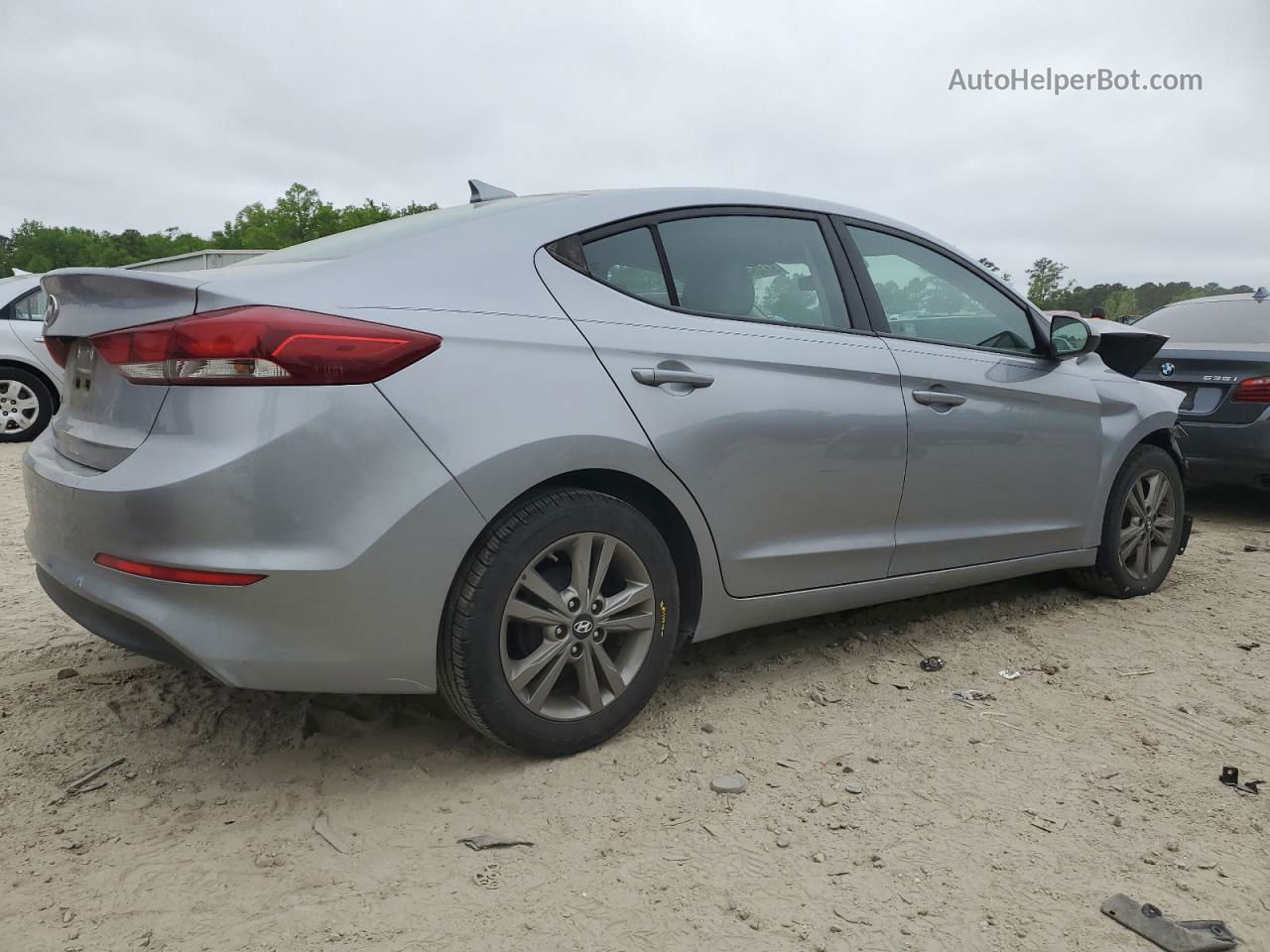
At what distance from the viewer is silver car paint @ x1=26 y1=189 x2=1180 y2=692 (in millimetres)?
2273

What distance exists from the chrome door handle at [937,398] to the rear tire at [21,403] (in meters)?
9.26

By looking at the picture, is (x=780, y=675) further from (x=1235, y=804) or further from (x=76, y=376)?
(x=76, y=376)

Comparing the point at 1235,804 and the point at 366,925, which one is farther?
the point at 1235,804

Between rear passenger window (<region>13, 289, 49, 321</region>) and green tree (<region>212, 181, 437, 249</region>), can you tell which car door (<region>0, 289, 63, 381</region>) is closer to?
rear passenger window (<region>13, 289, 49, 321</region>)

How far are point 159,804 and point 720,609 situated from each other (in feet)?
5.15

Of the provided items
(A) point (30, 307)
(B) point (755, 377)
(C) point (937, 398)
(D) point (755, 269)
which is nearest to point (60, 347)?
(B) point (755, 377)

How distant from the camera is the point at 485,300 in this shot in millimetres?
2584

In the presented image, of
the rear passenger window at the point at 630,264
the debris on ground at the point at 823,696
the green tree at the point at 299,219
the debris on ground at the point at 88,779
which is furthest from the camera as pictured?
the green tree at the point at 299,219

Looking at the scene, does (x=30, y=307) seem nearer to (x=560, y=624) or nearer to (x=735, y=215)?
(x=735, y=215)

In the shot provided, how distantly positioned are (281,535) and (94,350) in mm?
763

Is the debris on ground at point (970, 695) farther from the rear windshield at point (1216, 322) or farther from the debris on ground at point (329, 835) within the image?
the rear windshield at point (1216, 322)

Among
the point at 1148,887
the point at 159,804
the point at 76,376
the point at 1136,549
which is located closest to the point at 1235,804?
the point at 1148,887

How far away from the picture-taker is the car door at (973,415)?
140 inches

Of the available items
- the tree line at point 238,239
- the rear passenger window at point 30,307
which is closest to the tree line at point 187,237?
the tree line at point 238,239
